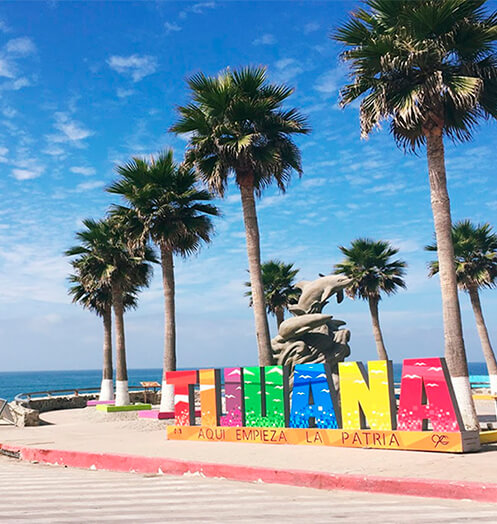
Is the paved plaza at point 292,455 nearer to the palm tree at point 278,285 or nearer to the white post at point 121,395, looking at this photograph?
the white post at point 121,395

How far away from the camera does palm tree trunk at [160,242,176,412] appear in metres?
24.4

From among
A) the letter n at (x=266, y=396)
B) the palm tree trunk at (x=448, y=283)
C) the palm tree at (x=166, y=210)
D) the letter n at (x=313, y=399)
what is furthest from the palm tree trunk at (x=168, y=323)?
the palm tree trunk at (x=448, y=283)

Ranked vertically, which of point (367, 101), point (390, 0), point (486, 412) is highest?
point (390, 0)

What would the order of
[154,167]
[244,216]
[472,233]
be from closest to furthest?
1. [244,216]
2. [154,167]
3. [472,233]

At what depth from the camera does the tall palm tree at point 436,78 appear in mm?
14672

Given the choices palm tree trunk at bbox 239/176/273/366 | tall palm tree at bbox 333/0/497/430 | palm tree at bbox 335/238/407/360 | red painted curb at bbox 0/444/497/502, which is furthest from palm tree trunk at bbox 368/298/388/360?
red painted curb at bbox 0/444/497/502

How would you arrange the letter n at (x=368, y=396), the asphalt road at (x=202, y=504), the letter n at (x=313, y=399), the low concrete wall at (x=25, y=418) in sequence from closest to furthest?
the asphalt road at (x=202, y=504)
the letter n at (x=368, y=396)
the letter n at (x=313, y=399)
the low concrete wall at (x=25, y=418)

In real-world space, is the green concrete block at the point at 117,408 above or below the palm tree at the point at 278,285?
below

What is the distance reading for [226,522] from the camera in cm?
679

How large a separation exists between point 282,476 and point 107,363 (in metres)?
27.1

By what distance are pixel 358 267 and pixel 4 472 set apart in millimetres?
29538

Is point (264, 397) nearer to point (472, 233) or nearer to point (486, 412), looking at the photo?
point (486, 412)

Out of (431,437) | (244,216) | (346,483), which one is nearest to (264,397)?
(431,437)

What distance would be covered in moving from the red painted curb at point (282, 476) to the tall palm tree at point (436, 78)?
5.68 m
